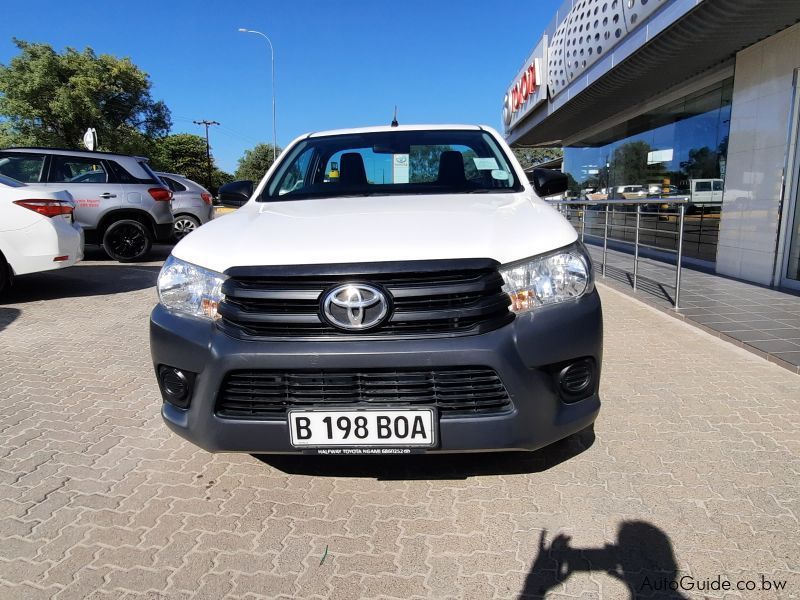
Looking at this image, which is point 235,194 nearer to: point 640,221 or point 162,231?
point 640,221

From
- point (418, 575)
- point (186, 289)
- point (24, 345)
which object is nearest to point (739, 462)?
point (418, 575)

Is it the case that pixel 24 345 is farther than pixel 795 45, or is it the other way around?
pixel 795 45

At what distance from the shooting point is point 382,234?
7.48 ft

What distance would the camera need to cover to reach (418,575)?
204 centimetres

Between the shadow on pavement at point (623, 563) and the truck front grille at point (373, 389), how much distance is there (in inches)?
23.1

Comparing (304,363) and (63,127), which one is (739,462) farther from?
(63,127)

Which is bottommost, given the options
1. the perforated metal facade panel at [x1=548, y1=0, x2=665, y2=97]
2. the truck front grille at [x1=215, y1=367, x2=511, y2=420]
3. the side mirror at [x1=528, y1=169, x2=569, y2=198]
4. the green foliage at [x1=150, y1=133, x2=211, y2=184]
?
the truck front grille at [x1=215, y1=367, x2=511, y2=420]

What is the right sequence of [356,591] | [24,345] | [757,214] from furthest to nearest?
[757,214] < [24,345] < [356,591]

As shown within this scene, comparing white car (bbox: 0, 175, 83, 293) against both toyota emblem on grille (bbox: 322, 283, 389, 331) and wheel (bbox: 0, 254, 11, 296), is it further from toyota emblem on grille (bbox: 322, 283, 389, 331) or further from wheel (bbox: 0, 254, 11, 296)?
toyota emblem on grille (bbox: 322, 283, 389, 331)

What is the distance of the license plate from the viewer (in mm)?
2107

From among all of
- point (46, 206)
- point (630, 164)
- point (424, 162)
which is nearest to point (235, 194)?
point (424, 162)

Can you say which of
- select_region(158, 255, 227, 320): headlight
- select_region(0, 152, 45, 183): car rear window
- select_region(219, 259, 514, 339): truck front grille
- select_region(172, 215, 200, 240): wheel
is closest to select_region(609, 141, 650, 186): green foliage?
select_region(172, 215, 200, 240): wheel

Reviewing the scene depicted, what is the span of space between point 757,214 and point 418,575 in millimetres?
7826

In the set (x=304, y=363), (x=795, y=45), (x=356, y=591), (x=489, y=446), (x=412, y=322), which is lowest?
(x=356, y=591)
